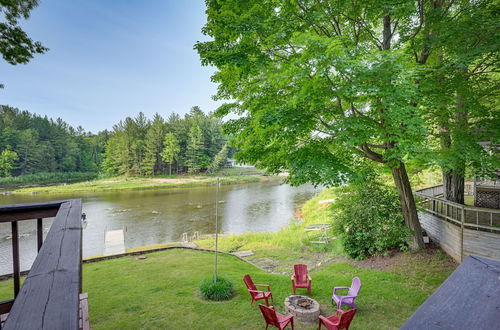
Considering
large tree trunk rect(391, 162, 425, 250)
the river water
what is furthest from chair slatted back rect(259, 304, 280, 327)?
the river water

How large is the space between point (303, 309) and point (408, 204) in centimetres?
548

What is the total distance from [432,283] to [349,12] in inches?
300

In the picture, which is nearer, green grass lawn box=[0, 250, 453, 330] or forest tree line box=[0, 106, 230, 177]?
green grass lawn box=[0, 250, 453, 330]

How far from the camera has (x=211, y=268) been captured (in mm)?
9344

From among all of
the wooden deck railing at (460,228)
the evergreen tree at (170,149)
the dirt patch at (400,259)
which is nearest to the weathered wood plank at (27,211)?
the dirt patch at (400,259)

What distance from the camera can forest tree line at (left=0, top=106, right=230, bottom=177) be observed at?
47.3m

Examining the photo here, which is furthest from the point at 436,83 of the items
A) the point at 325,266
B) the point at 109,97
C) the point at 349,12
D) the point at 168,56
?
the point at 109,97

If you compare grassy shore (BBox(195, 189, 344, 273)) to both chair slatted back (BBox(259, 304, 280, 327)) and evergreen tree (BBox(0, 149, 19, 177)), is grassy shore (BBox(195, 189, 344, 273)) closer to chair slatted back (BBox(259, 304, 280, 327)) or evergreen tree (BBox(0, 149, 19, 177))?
chair slatted back (BBox(259, 304, 280, 327))

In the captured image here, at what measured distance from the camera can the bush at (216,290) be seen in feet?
21.3

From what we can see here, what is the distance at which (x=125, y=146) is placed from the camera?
52.7 meters

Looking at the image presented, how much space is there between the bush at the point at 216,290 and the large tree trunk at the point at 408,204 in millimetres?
6306

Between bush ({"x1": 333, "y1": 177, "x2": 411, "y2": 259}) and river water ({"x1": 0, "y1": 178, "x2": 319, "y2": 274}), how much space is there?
6186 millimetres

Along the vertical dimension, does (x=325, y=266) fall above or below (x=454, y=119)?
below

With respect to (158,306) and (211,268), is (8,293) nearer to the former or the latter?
(158,306)
